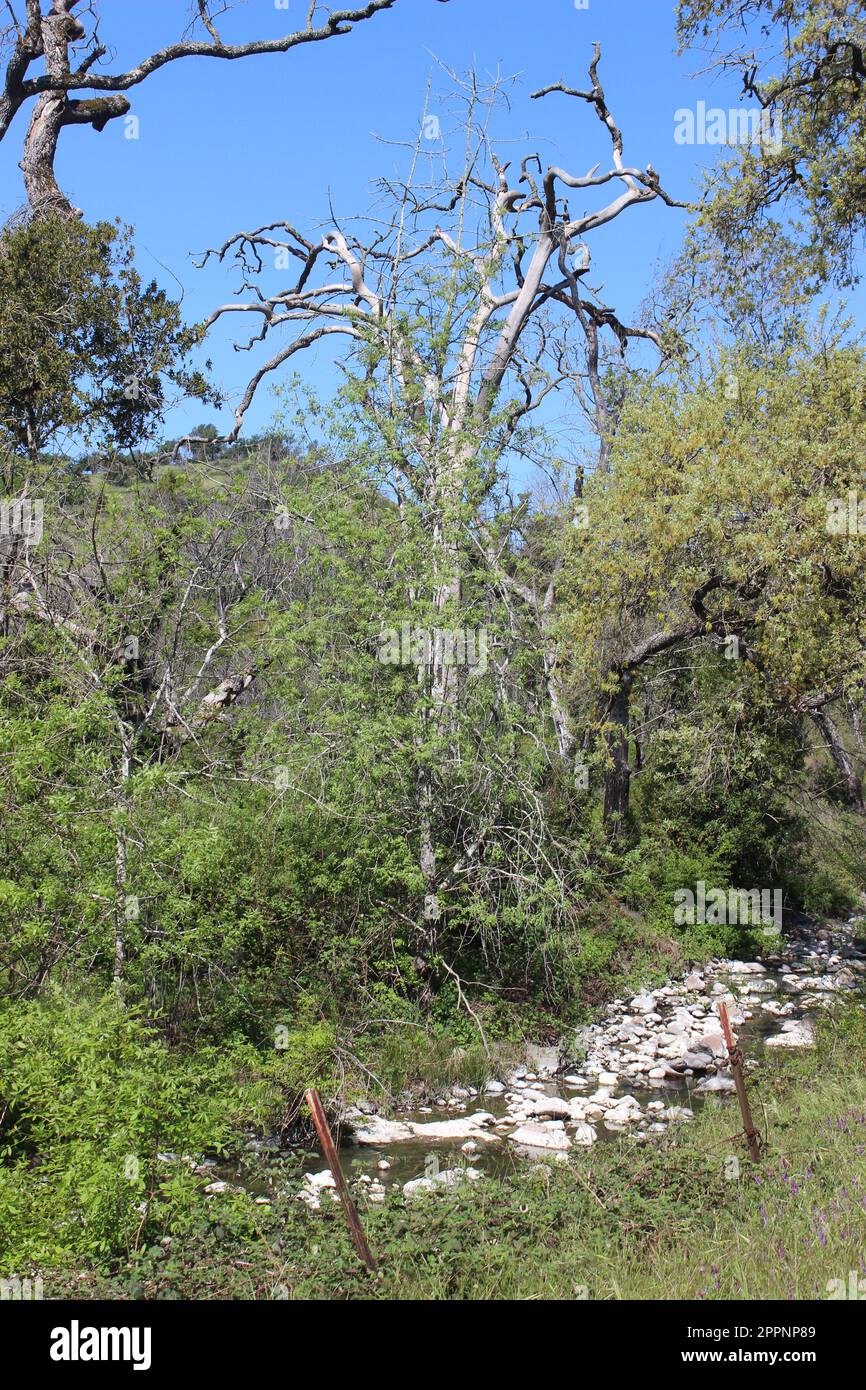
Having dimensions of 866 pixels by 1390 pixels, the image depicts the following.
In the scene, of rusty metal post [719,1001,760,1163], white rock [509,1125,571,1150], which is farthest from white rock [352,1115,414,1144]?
rusty metal post [719,1001,760,1163]

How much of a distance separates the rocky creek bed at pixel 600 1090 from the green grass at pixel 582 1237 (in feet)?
2.38

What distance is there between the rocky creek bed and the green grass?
0.73m

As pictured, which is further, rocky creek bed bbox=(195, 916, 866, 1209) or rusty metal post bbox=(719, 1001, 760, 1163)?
rocky creek bed bbox=(195, 916, 866, 1209)

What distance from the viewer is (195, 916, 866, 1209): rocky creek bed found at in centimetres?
913

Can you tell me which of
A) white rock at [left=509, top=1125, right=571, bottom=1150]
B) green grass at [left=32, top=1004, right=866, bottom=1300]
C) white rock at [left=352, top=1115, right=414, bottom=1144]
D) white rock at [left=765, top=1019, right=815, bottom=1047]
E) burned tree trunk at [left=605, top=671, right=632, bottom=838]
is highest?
burned tree trunk at [left=605, top=671, right=632, bottom=838]

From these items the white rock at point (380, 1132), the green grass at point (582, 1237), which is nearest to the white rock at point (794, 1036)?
the green grass at point (582, 1237)

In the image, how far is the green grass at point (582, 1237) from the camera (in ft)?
18.5

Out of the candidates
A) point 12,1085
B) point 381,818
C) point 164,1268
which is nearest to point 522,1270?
point 164,1268

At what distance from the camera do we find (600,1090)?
36.9 feet

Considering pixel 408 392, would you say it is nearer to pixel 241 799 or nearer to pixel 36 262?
pixel 241 799

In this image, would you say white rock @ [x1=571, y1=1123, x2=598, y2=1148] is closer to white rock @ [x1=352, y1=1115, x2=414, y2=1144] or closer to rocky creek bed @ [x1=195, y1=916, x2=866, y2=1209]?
rocky creek bed @ [x1=195, y1=916, x2=866, y2=1209]

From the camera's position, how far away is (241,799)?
40.9ft

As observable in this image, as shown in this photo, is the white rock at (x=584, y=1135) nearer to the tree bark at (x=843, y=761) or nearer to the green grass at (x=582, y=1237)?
the green grass at (x=582, y=1237)
